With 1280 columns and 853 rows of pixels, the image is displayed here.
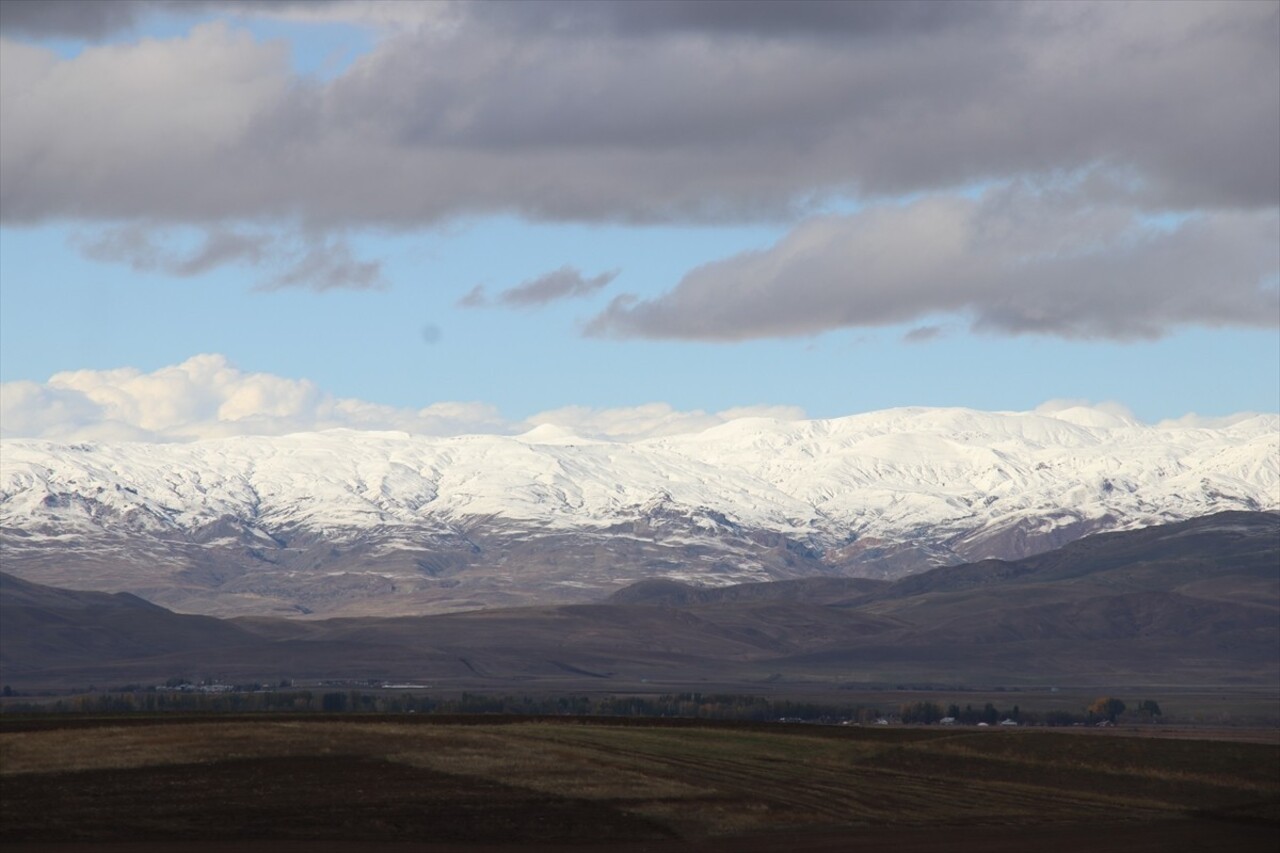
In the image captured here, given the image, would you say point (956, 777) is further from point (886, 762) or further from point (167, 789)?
point (167, 789)


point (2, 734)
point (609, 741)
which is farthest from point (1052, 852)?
point (2, 734)

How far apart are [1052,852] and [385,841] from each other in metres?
29.8

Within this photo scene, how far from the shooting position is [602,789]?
103m

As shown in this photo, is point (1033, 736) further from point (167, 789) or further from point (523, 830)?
point (167, 789)

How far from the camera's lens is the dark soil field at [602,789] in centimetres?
9175

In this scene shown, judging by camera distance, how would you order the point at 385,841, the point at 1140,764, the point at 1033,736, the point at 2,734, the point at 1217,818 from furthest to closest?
the point at 1033,736 → the point at 1140,764 → the point at 2,734 → the point at 1217,818 → the point at 385,841

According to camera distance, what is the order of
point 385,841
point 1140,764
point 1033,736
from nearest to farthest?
point 385,841 → point 1140,764 → point 1033,736

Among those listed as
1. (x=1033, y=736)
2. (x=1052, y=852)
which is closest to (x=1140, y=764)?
(x=1033, y=736)

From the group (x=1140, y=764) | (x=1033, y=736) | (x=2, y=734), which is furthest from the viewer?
(x=1033, y=736)

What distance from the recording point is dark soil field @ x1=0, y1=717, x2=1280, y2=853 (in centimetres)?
9175

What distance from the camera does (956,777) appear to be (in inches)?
4624

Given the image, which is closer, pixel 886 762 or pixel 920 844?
pixel 920 844

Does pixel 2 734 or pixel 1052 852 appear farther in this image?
pixel 2 734

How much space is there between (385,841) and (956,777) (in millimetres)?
40434
